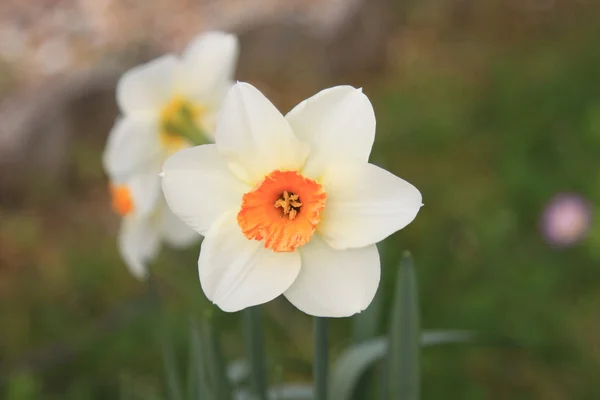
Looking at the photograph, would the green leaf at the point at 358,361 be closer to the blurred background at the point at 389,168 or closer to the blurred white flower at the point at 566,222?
the blurred background at the point at 389,168

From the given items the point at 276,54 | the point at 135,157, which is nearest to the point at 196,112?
the point at 135,157

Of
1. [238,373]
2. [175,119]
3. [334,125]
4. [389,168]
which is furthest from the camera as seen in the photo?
[389,168]

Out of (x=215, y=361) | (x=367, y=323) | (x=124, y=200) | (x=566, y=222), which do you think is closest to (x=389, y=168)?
(x=566, y=222)

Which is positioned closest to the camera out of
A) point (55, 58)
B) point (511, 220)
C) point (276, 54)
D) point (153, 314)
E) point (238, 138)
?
point (238, 138)

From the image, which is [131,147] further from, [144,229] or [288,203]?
[288,203]

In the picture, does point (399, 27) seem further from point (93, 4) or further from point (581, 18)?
point (93, 4)

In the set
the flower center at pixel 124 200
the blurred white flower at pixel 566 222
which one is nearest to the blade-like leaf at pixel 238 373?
the flower center at pixel 124 200
